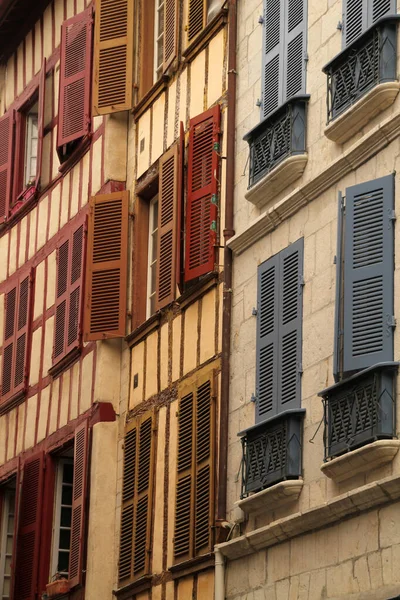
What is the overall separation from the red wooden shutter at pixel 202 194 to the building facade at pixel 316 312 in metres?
0.45

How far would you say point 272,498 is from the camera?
12984 mm

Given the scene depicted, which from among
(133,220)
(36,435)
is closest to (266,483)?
(133,220)

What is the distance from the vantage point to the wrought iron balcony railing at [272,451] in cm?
1277

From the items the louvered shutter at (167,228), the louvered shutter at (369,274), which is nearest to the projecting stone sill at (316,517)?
the louvered shutter at (369,274)

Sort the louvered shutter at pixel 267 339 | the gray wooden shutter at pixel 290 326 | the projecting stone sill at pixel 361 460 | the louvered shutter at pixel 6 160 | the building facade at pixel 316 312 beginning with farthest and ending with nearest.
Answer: the louvered shutter at pixel 6 160, the louvered shutter at pixel 267 339, the gray wooden shutter at pixel 290 326, the building facade at pixel 316 312, the projecting stone sill at pixel 361 460

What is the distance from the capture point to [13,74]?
905 inches

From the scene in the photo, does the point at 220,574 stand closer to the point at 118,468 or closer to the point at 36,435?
the point at 118,468

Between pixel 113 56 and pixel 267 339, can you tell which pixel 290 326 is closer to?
pixel 267 339

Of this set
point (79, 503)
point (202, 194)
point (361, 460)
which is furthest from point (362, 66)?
point (79, 503)

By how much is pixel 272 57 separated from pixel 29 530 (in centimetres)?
678

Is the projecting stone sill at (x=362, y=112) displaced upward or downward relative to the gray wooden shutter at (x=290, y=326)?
upward

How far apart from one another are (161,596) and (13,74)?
9.75m

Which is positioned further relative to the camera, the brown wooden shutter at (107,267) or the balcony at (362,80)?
the brown wooden shutter at (107,267)

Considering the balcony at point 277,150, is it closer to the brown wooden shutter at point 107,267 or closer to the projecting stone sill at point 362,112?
the projecting stone sill at point 362,112
